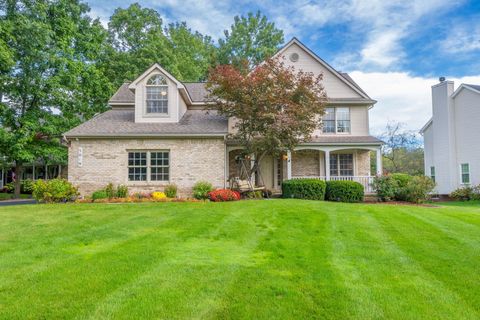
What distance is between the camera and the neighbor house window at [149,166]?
1544 centimetres

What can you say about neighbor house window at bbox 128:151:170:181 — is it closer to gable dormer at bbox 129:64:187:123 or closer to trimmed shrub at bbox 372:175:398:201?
gable dormer at bbox 129:64:187:123

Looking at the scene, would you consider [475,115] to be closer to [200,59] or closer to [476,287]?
[476,287]

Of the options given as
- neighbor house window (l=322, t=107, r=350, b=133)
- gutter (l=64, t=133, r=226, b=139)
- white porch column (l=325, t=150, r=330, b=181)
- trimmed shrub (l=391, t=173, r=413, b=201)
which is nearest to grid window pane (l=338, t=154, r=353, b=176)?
neighbor house window (l=322, t=107, r=350, b=133)

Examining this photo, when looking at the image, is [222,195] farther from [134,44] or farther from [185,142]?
[134,44]

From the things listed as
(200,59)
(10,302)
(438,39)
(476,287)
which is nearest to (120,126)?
(10,302)

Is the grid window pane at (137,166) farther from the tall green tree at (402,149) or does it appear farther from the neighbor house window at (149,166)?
the tall green tree at (402,149)

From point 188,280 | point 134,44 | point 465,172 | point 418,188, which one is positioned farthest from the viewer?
point 134,44

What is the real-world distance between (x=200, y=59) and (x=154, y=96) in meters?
24.7

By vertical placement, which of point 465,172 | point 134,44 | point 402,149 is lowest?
point 465,172

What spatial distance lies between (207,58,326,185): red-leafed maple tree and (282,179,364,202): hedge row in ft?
5.96

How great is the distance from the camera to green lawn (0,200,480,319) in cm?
375

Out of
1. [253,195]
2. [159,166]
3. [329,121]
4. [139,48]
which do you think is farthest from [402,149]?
[139,48]

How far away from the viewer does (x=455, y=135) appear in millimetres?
21109

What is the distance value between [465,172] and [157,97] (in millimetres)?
19816
